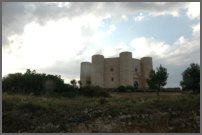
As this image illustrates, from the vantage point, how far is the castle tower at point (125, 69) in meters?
35.9

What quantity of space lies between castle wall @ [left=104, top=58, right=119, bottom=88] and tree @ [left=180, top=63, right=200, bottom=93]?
18.0 meters

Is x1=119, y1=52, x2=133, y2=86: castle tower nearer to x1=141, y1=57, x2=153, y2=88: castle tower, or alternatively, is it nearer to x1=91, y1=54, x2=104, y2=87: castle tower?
x1=91, y1=54, x2=104, y2=87: castle tower

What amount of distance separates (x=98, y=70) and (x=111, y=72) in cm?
293

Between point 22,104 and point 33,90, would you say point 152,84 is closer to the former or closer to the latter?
point 33,90

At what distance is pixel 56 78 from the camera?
1912cm

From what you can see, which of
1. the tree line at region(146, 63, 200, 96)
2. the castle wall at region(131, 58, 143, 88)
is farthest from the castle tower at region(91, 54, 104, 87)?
the tree line at region(146, 63, 200, 96)

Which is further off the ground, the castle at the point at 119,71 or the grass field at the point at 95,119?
the castle at the point at 119,71

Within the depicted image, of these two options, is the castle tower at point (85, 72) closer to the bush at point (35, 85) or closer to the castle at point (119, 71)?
the castle at point (119, 71)

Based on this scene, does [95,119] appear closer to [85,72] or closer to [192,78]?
[192,78]

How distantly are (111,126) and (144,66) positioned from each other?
35.5 meters

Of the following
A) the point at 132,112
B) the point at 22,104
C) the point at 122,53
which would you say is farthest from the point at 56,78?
the point at 122,53

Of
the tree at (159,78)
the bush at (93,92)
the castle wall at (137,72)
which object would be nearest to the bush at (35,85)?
the bush at (93,92)

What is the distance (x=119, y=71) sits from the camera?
1497 inches

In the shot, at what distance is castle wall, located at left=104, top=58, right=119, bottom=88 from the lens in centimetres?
3794
